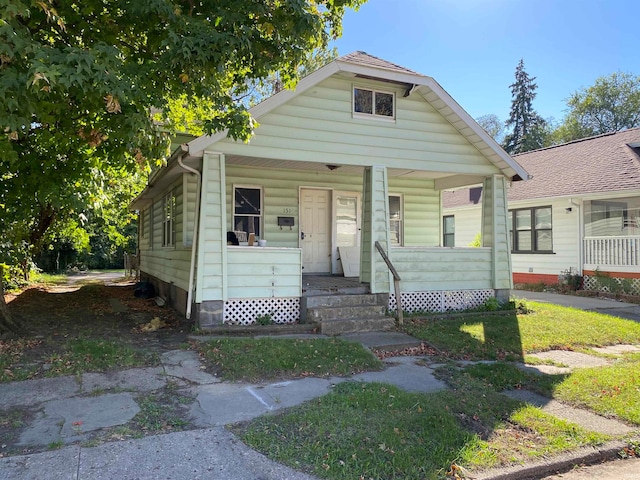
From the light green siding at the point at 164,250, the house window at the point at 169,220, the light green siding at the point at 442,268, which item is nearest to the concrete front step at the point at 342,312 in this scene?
the light green siding at the point at 442,268

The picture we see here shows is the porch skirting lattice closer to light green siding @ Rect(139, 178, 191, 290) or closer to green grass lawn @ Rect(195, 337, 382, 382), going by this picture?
green grass lawn @ Rect(195, 337, 382, 382)

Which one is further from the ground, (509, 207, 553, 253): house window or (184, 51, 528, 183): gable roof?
(184, 51, 528, 183): gable roof

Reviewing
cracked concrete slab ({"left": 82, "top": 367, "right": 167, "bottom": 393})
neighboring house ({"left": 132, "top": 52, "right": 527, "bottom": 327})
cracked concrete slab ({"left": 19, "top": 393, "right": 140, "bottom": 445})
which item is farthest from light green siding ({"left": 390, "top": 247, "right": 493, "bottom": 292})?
cracked concrete slab ({"left": 19, "top": 393, "right": 140, "bottom": 445})

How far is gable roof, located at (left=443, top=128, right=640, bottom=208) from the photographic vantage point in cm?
1422

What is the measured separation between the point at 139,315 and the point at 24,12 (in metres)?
7.05

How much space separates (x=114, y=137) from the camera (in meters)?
6.03

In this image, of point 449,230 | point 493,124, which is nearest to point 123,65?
point 449,230

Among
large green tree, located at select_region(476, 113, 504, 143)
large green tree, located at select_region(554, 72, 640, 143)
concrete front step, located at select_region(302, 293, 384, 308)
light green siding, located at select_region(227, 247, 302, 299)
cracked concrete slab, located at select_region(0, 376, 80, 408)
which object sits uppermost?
large green tree, located at select_region(476, 113, 504, 143)

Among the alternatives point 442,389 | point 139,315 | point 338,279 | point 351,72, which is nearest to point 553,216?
point 338,279

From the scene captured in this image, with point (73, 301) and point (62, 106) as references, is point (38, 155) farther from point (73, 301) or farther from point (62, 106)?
point (73, 301)

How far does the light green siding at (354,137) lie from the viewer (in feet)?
27.7

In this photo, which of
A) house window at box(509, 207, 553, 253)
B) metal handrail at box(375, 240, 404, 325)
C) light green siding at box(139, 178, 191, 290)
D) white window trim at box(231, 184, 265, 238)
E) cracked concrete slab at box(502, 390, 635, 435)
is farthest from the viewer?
house window at box(509, 207, 553, 253)

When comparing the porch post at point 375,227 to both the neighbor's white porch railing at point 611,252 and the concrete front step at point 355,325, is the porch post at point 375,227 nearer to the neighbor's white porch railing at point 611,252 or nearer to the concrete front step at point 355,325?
the concrete front step at point 355,325

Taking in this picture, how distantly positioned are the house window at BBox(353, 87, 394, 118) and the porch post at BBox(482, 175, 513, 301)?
9.71ft
